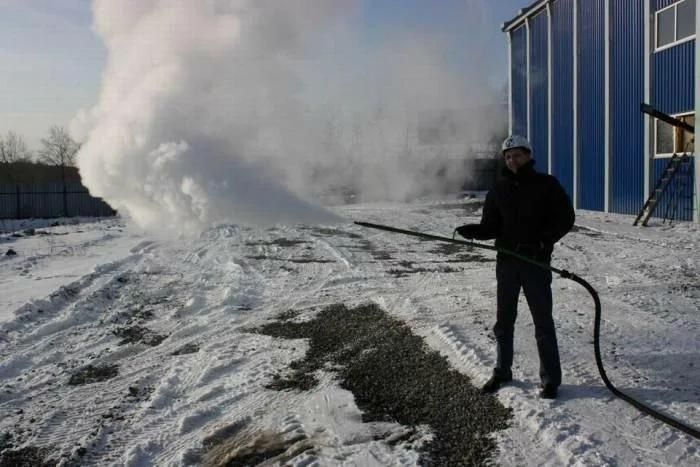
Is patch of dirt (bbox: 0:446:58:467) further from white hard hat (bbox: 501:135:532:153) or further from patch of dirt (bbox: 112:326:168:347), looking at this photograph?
white hard hat (bbox: 501:135:532:153)

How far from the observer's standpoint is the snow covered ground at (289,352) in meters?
4.10

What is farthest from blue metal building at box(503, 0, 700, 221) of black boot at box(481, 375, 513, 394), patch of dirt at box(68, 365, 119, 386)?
patch of dirt at box(68, 365, 119, 386)

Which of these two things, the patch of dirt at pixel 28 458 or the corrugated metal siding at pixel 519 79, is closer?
the patch of dirt at pixel 28 458

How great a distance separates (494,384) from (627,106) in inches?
730

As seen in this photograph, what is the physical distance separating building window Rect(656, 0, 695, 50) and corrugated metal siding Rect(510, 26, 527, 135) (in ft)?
34.9

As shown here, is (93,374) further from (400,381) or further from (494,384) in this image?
(494,384)

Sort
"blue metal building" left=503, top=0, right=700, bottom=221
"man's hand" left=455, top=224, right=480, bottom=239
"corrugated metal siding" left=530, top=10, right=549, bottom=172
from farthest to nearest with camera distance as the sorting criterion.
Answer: "corrugated metal siding" left=530, top=10, right=549, bottom=172 < "blue metal building" left=503, top=0, right=700, bottom=221 < "man's hand" left=455, top=224, right=480, bottom=239

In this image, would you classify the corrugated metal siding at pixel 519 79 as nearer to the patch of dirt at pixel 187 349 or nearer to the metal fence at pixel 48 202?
the metal fence at pixel 48 202

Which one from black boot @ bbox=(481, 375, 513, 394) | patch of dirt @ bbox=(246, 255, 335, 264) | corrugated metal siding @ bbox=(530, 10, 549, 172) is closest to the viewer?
black boot @ bbox=(481, 375, 513, 394)

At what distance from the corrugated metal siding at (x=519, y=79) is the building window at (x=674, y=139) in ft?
36.1

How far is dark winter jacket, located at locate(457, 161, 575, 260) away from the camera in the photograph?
461 centimetres

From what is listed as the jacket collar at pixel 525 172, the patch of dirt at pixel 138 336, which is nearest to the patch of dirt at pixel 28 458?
the patch of dirt at pixel 138 336

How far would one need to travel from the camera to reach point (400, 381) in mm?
5246

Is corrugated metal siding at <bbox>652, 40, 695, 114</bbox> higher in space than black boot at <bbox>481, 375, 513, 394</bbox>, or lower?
higher
